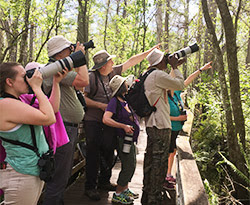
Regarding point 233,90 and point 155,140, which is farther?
point 233,90

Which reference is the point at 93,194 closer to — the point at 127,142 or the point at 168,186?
the point at 127,142

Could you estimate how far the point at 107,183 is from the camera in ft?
15.7

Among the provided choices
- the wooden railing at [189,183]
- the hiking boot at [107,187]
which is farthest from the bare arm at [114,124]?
the hiking boot at [107,187]

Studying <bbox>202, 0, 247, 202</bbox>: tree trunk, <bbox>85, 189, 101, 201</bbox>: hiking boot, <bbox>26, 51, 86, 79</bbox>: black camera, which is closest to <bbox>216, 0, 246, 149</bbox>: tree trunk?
<bbox>202, 0, 247, 202</bbox>: tree trunk

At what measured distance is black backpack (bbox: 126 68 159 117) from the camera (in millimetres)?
3945

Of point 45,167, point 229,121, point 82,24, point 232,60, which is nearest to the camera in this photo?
point 45,167

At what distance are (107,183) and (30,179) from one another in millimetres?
2607

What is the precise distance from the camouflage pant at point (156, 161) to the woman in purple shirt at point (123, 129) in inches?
9.4

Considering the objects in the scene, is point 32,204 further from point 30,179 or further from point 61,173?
point 61,173

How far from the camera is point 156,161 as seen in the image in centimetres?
394

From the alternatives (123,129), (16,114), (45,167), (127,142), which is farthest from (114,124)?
(16,114)

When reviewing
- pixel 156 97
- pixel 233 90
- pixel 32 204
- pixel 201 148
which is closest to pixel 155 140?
pixel 156 97

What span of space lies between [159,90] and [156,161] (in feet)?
3.19

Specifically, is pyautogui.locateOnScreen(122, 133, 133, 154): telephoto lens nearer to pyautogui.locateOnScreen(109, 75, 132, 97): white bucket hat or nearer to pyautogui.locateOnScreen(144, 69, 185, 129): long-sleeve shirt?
pyautogui.locateOnScreen(144, 69, 185, 129): long-sleeve shirt
